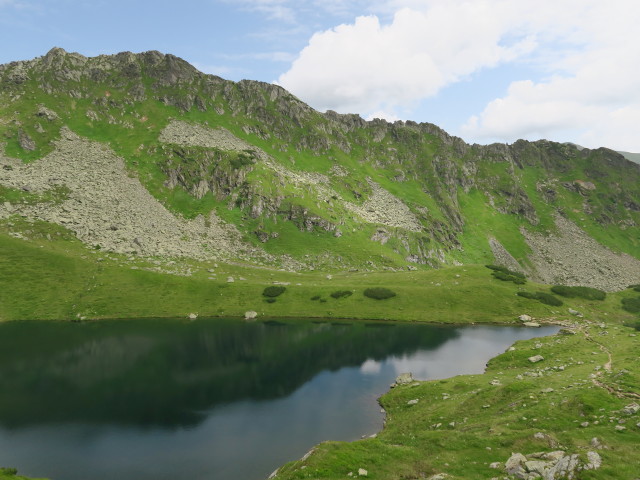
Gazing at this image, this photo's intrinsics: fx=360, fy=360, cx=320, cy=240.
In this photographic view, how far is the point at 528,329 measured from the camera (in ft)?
287

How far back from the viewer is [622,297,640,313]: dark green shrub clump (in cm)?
10019

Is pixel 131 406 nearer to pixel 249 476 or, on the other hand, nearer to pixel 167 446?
pixel 167 446

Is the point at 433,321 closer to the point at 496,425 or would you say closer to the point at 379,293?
the point at 379,293

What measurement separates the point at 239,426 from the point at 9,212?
128m

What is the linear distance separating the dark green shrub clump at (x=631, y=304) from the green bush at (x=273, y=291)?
97.4 m

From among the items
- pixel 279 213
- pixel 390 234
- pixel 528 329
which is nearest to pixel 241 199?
pixel 279 213

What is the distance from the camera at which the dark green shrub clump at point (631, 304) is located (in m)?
100

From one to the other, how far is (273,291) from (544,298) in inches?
3047

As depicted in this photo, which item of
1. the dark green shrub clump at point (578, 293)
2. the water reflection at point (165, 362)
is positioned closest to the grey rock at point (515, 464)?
the water reflection at point (165, 362)

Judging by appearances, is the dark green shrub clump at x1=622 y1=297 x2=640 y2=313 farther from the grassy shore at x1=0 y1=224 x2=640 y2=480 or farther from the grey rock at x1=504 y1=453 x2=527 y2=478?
the grey rock at x1=504 y1=453 x2=527 y2=478

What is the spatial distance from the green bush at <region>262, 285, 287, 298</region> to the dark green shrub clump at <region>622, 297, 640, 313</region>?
9745 centimetres

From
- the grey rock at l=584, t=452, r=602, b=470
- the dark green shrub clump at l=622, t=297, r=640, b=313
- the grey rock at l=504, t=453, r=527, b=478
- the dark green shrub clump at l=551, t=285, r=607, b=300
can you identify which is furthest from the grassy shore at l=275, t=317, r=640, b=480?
the dark green shrub clump at l=622, t=297, r=640, b=313

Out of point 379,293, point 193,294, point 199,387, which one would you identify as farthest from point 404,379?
point 193,294

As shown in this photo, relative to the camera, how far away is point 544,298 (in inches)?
3996
